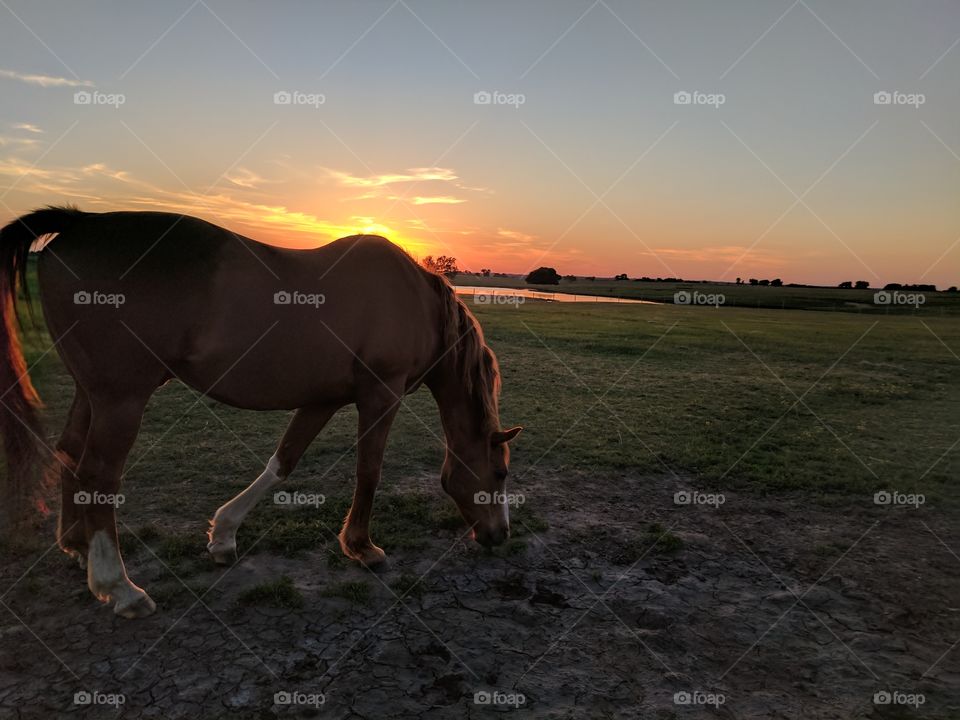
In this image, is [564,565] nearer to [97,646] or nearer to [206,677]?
[206,677]

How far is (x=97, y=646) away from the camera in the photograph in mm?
3182

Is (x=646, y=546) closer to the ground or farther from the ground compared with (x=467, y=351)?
closer to the ground

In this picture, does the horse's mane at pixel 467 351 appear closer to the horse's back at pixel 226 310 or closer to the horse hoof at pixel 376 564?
the horse's back at pixel 226 310

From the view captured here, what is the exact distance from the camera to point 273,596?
3713 millimetres

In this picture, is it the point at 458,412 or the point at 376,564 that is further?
the point at 458,412

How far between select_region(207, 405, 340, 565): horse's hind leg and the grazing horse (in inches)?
0.5

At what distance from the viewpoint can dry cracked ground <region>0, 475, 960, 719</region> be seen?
2.89 metres

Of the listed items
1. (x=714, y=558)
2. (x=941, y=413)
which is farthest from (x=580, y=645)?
(x=941, y=413)

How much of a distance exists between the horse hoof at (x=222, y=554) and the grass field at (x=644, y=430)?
0.39 m

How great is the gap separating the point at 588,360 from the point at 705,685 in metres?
12.3

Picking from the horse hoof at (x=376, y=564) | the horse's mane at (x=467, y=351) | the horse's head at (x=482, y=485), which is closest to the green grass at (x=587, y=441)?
the horse hoof at (x=376, y=564)

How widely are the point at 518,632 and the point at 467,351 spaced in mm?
2200

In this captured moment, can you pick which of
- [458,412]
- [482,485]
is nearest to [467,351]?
[458,412]

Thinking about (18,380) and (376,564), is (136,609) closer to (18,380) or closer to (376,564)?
(376,564)
